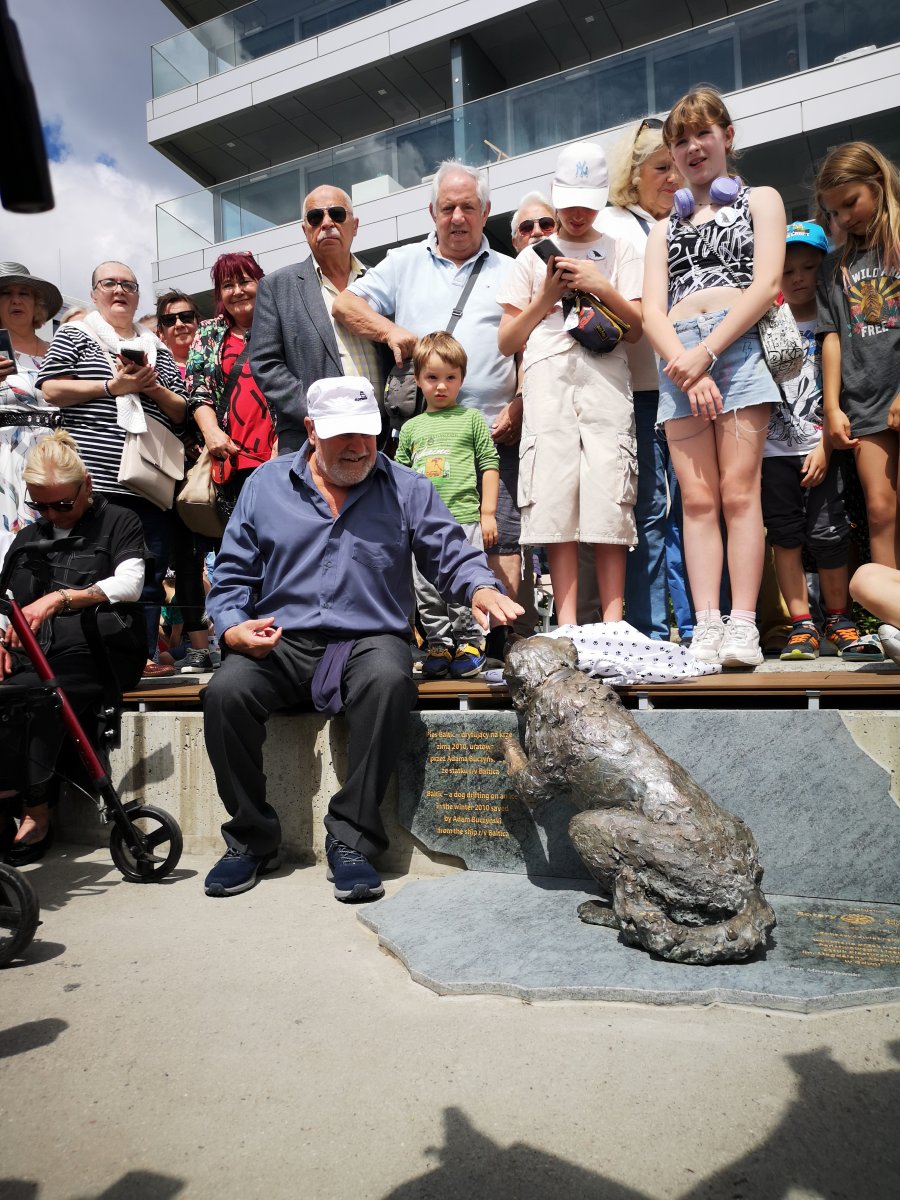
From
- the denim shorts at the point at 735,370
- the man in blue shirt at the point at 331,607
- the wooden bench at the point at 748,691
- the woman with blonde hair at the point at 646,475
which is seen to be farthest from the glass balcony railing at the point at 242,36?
the wooden bench at the point at 748,691

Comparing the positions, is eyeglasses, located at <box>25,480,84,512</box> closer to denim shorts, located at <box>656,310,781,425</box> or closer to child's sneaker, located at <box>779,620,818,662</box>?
denim shorts, located at <box>656,310,781,425</box>

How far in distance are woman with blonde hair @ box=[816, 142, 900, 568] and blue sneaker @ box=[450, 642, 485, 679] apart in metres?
1.78

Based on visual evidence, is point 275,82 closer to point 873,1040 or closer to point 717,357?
point 717,357

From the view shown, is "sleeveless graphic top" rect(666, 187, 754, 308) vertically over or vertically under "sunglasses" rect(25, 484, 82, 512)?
over

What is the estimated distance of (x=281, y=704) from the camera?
3539 mm

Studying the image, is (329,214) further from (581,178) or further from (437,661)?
(437,661)

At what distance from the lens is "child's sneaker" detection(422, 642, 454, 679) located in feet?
13.3

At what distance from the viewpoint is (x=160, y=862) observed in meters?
3.61

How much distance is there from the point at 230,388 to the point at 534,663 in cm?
289

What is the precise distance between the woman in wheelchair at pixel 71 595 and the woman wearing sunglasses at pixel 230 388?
2.53 feet

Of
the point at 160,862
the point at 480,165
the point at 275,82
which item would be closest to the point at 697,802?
the point at 160,862

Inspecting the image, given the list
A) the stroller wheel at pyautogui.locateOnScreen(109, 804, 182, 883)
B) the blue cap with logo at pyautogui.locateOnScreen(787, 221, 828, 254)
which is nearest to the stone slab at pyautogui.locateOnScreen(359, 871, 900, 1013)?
the stroller wheel at pyautogui.locateOnScreen(109, 804, 182, 883)

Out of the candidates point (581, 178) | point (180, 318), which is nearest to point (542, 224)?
point (581, 178)

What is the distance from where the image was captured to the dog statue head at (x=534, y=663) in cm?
289
